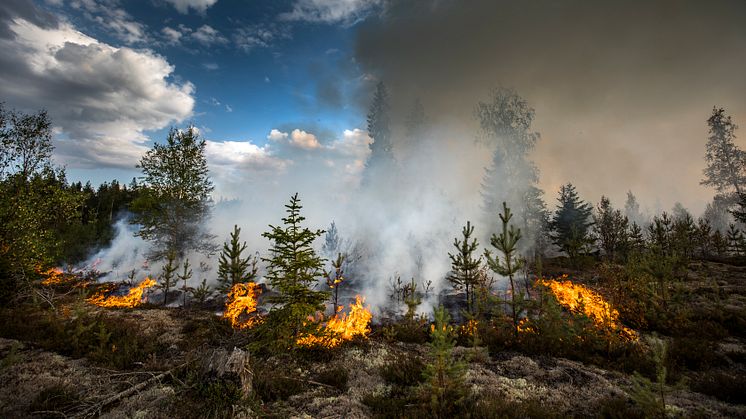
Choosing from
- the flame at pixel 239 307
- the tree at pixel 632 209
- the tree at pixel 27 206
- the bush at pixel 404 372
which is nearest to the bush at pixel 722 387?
the bush at pixel 404 372

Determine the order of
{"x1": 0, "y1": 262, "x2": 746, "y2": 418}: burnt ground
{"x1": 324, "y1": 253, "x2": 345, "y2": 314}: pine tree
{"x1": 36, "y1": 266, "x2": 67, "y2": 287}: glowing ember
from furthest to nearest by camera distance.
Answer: {"x1": 36, "y1": 266, "x2": 67, "y2": 287}: glowing ember
{"x1": 324, "y1": 253, "x2": 345, "y2": 314}: pine tree
{"x1": 0, "y1": 262, "x2": 746, "y2": 418}: burnt ground

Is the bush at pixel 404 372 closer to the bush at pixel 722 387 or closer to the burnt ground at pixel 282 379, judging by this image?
the burnt ground at pixel 282 379

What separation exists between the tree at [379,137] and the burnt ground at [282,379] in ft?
125

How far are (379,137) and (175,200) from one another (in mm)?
A: 32312

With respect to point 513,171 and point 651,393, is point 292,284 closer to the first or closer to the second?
point 651,393

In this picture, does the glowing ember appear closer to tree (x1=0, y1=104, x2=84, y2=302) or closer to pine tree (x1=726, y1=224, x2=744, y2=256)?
tree (x1=0, y1=104, x2=84, y2=302)

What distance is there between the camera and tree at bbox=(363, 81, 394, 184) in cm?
4812

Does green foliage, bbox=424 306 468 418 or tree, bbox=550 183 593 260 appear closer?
green foliage, bbox=424 306 468 418

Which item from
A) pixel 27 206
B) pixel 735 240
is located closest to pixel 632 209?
pixel 735 240

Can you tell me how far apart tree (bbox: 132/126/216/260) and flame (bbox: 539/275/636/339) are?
2858 centimetres

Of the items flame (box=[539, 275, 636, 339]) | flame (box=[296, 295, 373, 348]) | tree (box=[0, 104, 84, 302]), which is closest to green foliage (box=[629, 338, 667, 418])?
flame (box=[539, 275, 636, 339])

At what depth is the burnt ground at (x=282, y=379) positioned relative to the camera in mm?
5758

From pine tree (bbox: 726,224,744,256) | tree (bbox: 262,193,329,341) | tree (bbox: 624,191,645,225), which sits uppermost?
tree (bbox: 624,191,645,225)

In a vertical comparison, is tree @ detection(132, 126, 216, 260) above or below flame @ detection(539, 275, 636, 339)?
above
